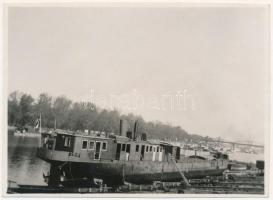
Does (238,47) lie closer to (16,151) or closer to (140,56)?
(140,56)

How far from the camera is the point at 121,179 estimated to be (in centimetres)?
293

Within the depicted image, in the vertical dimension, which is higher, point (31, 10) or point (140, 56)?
point (31, 10)

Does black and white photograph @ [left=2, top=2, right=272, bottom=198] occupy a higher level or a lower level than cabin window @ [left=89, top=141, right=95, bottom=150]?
higher

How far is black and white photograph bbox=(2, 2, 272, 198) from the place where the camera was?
291cm

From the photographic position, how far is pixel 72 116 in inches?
115

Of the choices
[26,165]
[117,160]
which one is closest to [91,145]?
[117,160]

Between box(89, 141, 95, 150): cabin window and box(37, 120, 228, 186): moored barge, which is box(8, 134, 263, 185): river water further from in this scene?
box(89, 141, 95, 150): cabin window

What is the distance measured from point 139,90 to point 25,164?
0.90 m

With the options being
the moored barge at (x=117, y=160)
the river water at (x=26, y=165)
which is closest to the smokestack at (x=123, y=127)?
the moored barge at (x=117, y=160)

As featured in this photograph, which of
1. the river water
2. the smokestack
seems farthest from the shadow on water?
the smokestack

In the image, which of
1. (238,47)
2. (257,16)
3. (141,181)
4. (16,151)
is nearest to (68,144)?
(16,151)

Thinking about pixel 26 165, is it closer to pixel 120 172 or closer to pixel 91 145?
pixel 91 145

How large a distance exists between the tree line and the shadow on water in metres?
0.13

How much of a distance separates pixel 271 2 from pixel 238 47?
371 mm
